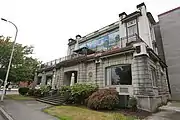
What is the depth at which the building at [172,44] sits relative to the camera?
17203mm

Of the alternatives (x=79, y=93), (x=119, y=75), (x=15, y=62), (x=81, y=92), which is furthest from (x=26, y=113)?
(x=15, y=62)

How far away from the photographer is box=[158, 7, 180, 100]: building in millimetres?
17203

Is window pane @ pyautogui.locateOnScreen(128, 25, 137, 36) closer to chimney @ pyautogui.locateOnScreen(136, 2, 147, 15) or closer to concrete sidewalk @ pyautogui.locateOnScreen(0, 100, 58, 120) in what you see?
chimney @ pyautogui.locateOnScreen(136, 2, 147, 15)

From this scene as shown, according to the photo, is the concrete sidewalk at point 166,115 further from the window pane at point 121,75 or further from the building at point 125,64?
the window pane at point 121,75

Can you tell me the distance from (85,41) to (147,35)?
10.5m

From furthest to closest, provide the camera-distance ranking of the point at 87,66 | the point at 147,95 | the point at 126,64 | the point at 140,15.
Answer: the point at 140,15 < the point at 87,66 < the point at 126,64 < the point at 147,95

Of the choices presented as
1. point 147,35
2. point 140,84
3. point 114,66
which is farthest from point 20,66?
point 147,35

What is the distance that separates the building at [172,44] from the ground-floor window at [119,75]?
9981 millimetres

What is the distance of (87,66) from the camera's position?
14922 millimetres

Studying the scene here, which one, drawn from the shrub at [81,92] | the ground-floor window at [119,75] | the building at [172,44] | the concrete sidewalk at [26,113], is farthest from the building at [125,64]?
the concrete sidewalk at [26,113]

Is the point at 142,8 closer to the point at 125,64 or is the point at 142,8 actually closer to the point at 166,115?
the point at 125,64

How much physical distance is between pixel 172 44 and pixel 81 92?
50.9ft

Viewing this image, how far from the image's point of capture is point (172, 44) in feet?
61.1

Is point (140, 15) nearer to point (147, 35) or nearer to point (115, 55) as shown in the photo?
point (147, 35)
